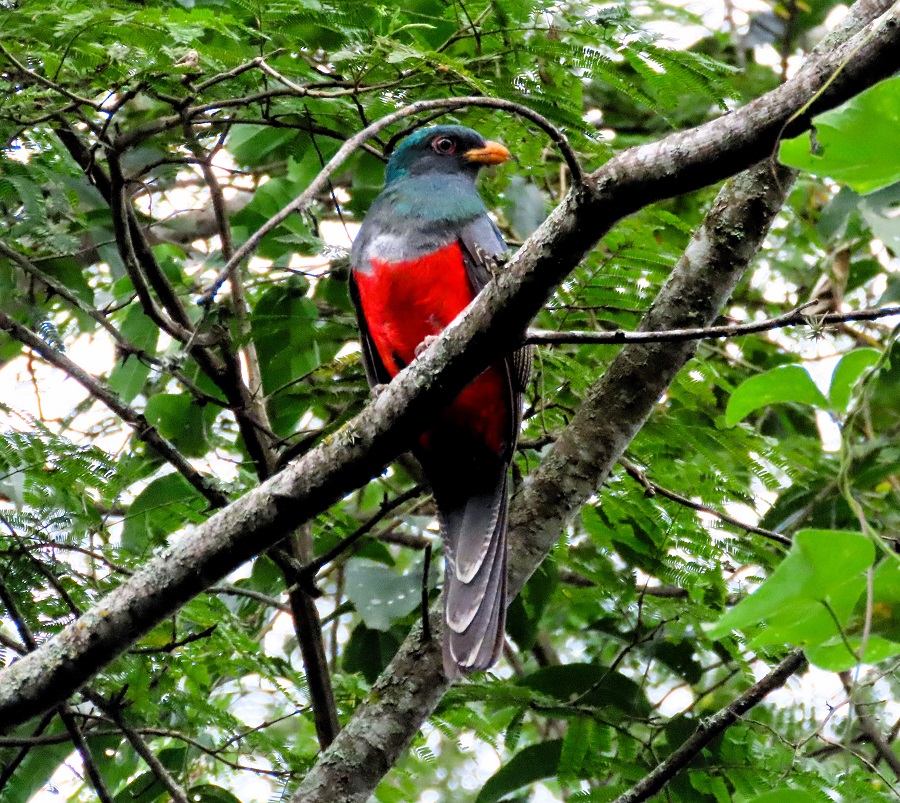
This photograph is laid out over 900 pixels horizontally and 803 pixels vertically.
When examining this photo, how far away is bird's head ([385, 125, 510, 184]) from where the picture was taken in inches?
159

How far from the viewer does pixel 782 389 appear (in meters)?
1.44

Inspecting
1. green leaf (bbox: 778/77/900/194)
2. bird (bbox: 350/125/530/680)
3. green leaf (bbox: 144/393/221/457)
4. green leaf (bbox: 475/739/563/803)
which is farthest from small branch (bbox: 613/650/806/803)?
green leaf (bbox: 144/393/221/457)

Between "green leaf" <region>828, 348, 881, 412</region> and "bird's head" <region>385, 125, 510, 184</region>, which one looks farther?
"bird's head" <region>385, 125, 510, 184</region>

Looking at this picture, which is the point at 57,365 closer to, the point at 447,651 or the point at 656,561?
the point at 447,651

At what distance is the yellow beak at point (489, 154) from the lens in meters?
3.88

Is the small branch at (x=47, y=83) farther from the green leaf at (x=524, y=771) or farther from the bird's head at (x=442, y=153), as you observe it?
the green leaf at (x=524, y=771)

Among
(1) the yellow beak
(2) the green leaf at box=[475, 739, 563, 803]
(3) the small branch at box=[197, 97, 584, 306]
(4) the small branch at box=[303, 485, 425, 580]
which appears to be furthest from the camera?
(1) the yellow beak

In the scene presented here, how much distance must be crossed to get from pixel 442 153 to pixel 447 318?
0.80 m

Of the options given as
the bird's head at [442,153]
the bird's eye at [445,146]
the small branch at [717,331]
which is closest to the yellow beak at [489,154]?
the bird's head at [442,153]

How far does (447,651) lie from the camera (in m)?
3.16

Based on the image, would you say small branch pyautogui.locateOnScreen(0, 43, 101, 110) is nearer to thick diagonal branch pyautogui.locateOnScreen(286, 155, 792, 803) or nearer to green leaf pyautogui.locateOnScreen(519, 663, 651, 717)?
thick diagonal branch pyautogui.locateOnScreen(286, 155, 792, 803)

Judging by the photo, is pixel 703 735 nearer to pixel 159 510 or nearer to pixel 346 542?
pixel 346 542

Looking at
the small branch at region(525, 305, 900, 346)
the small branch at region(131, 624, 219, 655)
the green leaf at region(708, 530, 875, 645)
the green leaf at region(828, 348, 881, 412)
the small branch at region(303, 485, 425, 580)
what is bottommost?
the green leaf at region(708, 530, 875, 645)

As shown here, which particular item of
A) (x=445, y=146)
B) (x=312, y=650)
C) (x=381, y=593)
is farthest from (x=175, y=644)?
(x=445, y=146)
